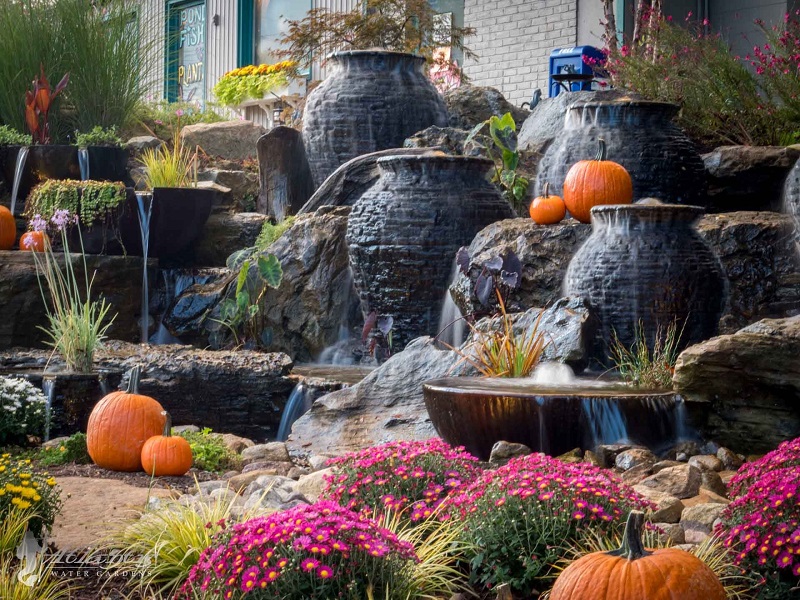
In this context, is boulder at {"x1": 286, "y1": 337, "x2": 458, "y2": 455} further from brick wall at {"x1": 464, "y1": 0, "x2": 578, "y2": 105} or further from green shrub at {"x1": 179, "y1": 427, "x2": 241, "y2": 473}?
brick wall at {"x1": 464, "y1": 0, "x2": 578, "y2": 105}

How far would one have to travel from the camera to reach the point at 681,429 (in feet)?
18.5

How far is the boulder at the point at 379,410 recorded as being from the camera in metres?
6.48

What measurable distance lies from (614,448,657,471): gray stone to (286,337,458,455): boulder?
4.71 ft

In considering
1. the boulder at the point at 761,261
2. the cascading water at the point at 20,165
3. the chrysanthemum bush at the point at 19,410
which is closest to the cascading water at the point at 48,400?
the chrysanthemum bush at the point at 19,410

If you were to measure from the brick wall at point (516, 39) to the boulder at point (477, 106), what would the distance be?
2390 mm

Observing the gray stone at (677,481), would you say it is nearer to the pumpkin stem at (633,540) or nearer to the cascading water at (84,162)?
the pumpkin stem at (633,540)

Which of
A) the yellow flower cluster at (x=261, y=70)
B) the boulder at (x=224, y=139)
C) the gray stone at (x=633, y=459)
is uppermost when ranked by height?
the yellow flower cluster at (x=261, y=70)

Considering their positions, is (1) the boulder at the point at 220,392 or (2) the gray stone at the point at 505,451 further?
(1) the boulder at the point at 220,392

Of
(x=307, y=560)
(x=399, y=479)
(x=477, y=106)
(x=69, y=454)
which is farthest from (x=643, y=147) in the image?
(x=307, y=560)

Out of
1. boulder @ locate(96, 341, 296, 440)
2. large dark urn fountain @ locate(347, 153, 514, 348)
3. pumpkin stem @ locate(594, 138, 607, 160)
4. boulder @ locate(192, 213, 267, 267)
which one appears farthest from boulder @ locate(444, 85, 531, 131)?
boulder @ locate(96, 341, 296, 440)

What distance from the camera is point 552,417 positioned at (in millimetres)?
5262

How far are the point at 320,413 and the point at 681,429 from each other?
2236 mm

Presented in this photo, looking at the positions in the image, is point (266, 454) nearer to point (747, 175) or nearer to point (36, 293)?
point (36, 293)

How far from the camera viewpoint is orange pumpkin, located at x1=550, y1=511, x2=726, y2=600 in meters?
2.77
